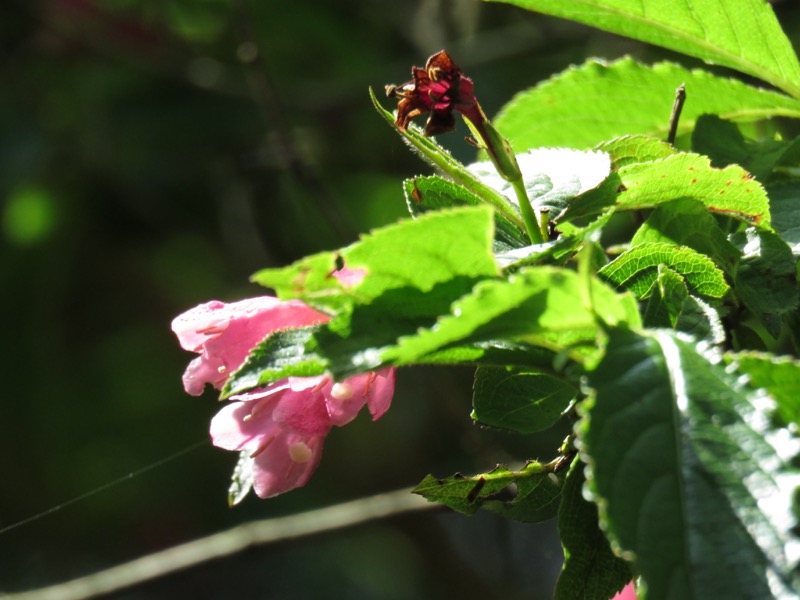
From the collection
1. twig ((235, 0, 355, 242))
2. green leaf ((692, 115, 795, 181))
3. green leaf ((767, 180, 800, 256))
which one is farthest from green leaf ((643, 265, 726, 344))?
twig ((235, 0, 355, 242))

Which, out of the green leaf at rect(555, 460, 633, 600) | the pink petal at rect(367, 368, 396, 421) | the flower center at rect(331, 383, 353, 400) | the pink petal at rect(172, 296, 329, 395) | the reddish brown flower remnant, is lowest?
the green leaf at rect(555, 460, 633, 600)

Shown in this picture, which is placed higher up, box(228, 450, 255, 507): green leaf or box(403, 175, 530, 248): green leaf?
box(403, 175, 530, 248): green leaf

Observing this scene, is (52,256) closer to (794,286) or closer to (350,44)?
(350,44)

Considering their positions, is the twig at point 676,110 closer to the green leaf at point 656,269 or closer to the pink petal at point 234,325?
the green leaf at point 656,269

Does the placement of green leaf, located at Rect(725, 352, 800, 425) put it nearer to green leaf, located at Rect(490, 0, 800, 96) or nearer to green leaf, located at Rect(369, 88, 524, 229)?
green leaf, located at Rect(369, 88, 524, 229)

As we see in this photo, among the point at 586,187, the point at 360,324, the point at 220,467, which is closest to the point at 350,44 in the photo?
the point at 220,467

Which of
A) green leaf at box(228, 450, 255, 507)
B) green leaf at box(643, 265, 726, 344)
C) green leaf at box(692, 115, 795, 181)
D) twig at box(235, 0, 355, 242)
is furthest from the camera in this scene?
twig at box(235, 0, 355, 242)

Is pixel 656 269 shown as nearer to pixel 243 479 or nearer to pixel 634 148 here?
pixel 634 148
